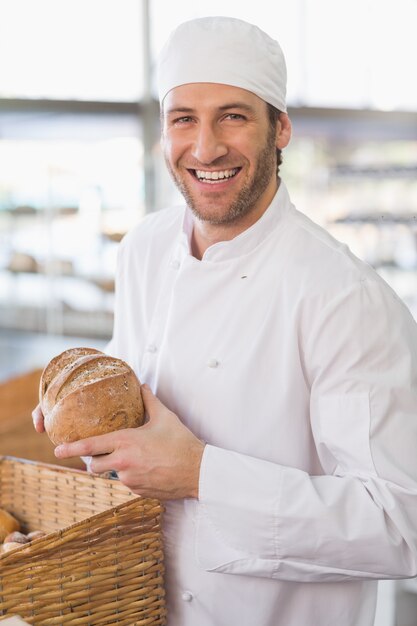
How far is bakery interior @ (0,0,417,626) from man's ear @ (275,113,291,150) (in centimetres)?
277

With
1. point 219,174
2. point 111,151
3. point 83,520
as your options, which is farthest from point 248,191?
point 111,151

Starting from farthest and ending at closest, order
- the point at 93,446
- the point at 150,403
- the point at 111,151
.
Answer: the point at 111,151 → the point at 150,403 → the point at 93,446

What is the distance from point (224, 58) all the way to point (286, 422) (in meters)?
0.66

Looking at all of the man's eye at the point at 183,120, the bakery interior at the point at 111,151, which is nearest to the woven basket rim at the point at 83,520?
the man's eye at the point at 183,120

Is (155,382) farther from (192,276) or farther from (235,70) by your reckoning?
(235,70)

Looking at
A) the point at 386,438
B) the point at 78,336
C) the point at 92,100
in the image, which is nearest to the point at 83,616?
the point at 386,438

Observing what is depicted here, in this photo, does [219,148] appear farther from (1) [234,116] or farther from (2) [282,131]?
(2) [282,131]

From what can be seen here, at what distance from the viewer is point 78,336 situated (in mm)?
4609

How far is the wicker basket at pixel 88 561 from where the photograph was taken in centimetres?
122

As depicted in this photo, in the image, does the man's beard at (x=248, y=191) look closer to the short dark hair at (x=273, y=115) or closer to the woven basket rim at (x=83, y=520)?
the short dark hair at (x=273, y=115)

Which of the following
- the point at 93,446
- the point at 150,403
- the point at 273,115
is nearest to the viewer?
the point at 93,446

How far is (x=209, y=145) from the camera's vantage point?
55.8 inches

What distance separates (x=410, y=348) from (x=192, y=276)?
17.7 inches

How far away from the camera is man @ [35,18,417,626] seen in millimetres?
1281
